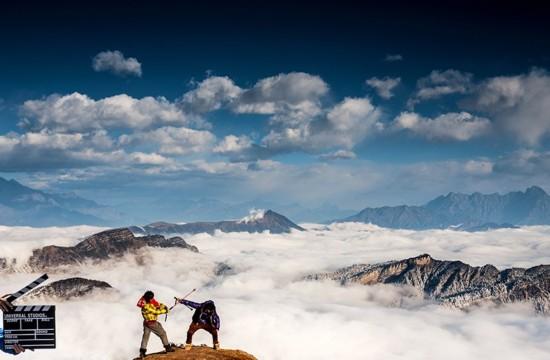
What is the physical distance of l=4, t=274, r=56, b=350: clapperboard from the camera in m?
34.6

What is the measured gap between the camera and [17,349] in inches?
1356

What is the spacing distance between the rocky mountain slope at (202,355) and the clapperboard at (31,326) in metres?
7.54

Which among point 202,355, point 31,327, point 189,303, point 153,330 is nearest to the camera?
point 31,327

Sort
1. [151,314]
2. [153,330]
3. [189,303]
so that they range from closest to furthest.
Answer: [151,314], [153,330], [189,303]

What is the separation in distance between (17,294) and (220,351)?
15.0m

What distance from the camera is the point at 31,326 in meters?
34.8

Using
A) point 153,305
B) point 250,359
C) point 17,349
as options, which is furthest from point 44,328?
point 250,359

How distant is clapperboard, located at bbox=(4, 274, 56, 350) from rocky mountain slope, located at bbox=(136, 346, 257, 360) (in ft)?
24.7

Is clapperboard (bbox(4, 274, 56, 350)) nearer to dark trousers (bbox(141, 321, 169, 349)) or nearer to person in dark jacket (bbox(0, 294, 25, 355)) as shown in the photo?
person in dark jacket (bbox(0, 294, 25, 355))

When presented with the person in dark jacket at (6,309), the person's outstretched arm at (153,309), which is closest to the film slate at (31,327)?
the person in dark jacket at (6,309)

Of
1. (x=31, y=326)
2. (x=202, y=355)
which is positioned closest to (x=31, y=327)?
(x=31, y=326)

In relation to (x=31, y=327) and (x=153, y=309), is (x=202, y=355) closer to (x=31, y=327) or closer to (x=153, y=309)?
(x=153, y=309)

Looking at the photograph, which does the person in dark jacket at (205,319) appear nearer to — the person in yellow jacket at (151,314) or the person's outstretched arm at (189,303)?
the person's outstretched arm at (189,303)

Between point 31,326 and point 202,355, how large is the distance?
11844 millimetres
